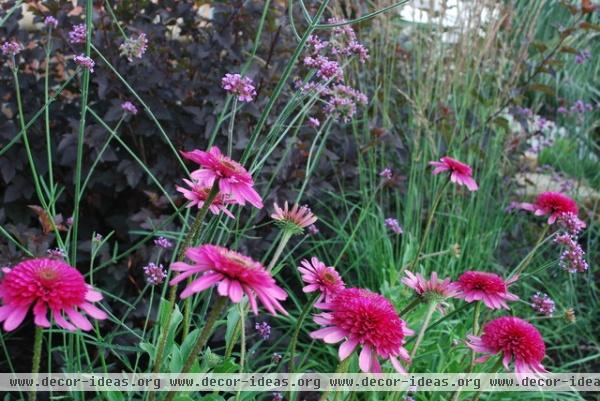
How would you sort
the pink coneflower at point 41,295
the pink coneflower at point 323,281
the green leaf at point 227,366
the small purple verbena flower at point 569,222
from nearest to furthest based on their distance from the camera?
the pink coneflower at point 41,295 → the pink coneflower at point 323,281 → the green leaf at point 227,366 → the small purple verbena flower at point 569,222

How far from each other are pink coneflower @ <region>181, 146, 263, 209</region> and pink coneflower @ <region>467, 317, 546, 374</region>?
1.58 feet

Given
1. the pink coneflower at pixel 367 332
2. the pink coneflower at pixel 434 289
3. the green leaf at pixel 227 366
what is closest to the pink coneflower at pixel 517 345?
the pink coneflower at pixel 434 289

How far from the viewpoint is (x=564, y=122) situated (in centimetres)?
428

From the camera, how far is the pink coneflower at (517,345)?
4.15 feet

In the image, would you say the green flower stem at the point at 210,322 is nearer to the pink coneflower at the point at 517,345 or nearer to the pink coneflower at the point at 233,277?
the pink coneflower at the point at 233,277

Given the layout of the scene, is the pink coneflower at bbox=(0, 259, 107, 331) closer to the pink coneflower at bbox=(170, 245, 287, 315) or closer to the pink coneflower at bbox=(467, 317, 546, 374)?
the pink coneflower at bbox=(170, 245, 287, 315)

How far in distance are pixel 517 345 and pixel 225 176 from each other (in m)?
0.57

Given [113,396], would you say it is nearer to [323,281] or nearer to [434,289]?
[323,281]

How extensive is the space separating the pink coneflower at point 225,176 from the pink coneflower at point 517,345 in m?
0.48

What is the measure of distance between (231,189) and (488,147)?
249cm

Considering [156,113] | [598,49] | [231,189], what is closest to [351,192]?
[156,113]

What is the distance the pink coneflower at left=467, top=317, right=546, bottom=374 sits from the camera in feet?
4.15

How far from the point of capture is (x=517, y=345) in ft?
4.16

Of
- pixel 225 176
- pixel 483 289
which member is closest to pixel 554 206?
pixel 483 289
